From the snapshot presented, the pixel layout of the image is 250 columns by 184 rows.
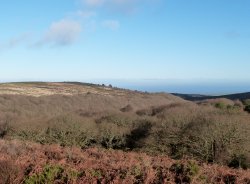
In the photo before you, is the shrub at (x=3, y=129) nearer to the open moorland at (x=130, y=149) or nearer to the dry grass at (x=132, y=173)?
the open moorland at (x=130, y=149)

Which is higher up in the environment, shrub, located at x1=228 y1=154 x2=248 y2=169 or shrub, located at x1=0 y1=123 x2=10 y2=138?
shrub, located at x1=228 y1=154 x2=248 y2=169

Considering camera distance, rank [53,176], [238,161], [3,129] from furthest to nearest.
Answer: [3,129], [238,161], [53,176]

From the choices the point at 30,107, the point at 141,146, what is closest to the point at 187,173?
the point at 141,146

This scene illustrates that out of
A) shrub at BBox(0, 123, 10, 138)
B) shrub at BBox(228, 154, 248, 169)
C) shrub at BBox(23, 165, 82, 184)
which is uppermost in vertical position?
shrub at BBox(23, 165, 82, 184)

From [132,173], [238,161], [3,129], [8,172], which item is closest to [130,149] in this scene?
[238,161]

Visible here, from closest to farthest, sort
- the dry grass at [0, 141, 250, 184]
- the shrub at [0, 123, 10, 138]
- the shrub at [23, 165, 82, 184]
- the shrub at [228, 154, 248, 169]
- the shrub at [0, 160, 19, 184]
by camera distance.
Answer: the dry grass at [0, 141, 250, 184] < the shrub at [23, 165, 82, 184] < the shrub at [0, 160, 19, 184] < the shrub at [228, 154, 248, 169] < the shrub at [0, 123, 10, 138]

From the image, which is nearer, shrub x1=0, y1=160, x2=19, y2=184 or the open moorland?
the open moorland

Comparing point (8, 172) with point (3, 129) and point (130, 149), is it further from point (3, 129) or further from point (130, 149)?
point (3, 129)

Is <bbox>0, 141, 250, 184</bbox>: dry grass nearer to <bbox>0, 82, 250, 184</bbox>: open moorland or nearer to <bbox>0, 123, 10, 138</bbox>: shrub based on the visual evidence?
<bbox>0, 82, 250, 184</bbox>: open moorland

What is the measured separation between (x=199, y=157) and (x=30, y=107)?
87568 millimetres

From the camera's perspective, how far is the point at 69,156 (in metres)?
17.8

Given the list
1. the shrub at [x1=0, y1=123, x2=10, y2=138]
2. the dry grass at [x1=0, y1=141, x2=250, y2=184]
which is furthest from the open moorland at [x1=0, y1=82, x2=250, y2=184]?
the shrub at [x1=0, y1=123, x2=10, y2=138]

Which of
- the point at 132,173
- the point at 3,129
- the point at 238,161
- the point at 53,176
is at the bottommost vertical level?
the point at 3,129

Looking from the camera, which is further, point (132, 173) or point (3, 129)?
point (3, 129)
